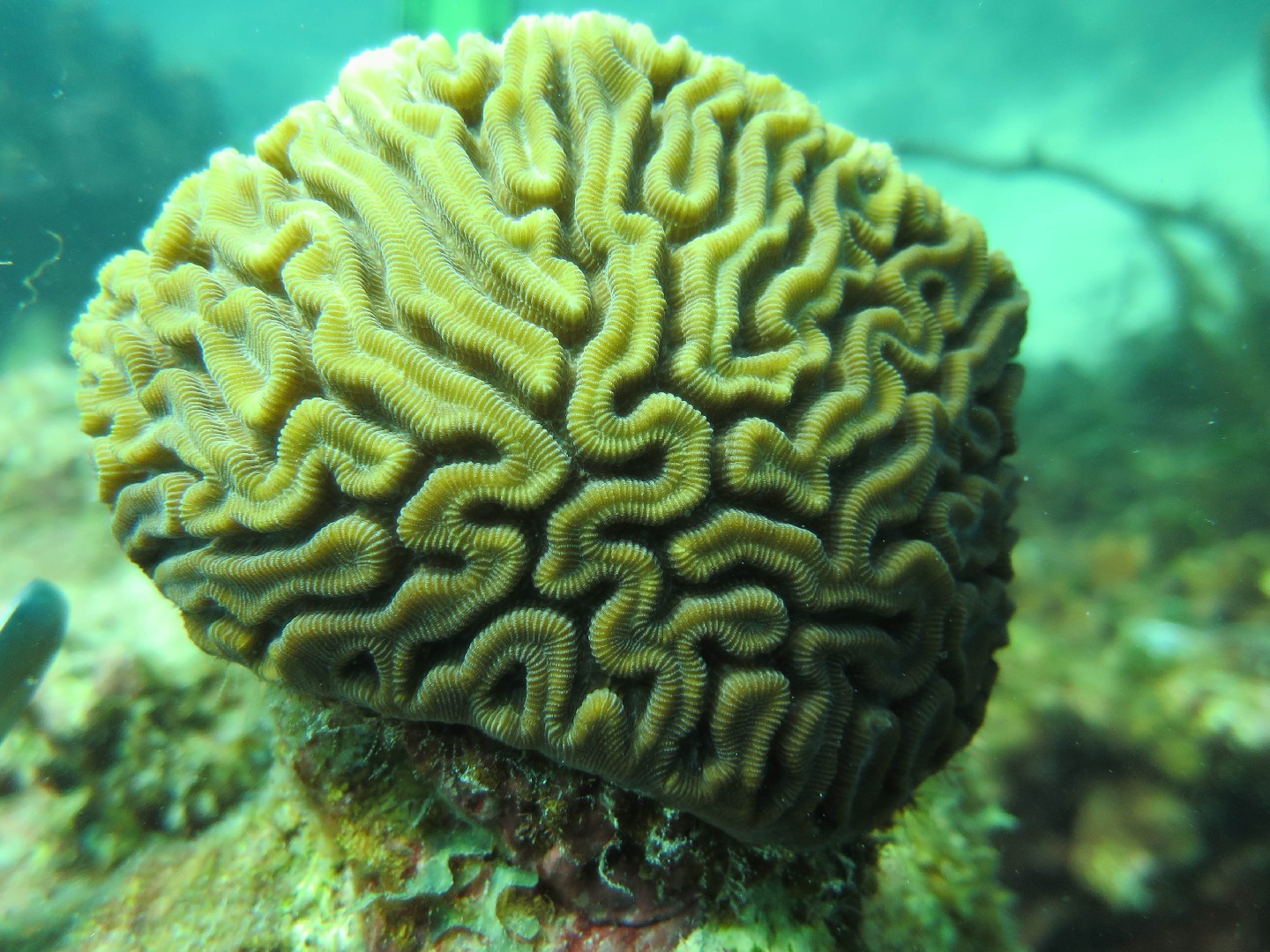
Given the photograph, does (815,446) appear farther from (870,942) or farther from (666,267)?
(870,942)

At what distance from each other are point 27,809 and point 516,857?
11.1ft

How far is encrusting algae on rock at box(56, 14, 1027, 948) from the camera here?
2496 millimetres

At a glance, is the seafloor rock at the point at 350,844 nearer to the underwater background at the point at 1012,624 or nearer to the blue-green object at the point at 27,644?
the underwater background at the point at 1012,624

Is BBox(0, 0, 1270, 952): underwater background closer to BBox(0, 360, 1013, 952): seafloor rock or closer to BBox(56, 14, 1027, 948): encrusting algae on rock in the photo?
BBox(0, 360, 1013, 952): seafloor rock

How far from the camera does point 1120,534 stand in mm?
7746

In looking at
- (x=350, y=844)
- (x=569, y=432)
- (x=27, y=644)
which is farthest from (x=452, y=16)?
(x=350, y=844)

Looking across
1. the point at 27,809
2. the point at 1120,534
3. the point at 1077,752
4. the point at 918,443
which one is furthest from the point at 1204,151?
the point at 27,809

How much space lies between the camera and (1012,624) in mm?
6520

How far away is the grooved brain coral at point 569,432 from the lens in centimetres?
249

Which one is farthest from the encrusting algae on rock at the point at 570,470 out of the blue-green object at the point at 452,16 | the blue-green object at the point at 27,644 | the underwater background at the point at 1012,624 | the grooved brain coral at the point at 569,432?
the blue-green object at the point at 452,16

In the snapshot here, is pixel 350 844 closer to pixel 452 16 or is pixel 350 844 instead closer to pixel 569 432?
pixel 569 432

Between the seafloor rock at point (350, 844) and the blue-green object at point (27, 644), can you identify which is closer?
the seafloor rock at point (350, 844)

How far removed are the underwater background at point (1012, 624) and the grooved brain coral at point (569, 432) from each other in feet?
3.71

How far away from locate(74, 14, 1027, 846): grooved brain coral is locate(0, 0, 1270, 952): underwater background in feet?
3.71
